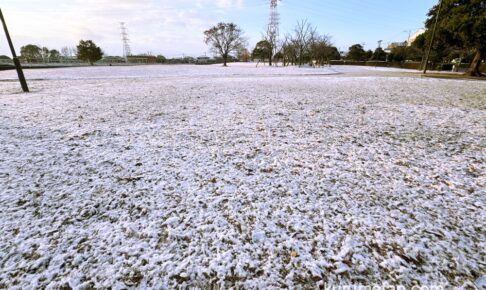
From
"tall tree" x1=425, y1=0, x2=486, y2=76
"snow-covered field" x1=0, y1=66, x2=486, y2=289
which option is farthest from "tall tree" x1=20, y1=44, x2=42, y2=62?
"tall tree" x1=425, y1=0, x2=486, y2=76

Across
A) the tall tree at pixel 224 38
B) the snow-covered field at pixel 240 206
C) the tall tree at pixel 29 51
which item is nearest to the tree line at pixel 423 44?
the tall tree at pixel 224 38

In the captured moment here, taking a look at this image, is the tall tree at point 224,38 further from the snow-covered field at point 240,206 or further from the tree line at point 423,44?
the snow-covered field at point 240,206

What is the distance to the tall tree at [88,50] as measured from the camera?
137 ft

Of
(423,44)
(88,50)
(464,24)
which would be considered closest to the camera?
(464,24)

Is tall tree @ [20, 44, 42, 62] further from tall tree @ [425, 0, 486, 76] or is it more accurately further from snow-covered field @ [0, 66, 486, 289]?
tall tree @ [425, 0, 486, 76]

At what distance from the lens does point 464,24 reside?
15625 millimetres

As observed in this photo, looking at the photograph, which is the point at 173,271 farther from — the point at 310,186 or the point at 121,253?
the point at 310,186

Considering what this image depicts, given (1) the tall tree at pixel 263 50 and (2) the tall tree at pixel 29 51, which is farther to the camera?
(2) the tall tree at pixel 29 51

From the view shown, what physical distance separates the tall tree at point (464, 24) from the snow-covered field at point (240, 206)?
1745 cm

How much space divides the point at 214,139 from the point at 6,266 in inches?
129

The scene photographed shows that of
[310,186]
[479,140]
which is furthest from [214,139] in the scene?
[479,140]

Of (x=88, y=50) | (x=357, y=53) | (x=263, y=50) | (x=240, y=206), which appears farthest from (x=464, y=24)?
(x=88, y=50)

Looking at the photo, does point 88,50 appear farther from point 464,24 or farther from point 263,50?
point 464,24

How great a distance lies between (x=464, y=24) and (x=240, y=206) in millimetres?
23586
